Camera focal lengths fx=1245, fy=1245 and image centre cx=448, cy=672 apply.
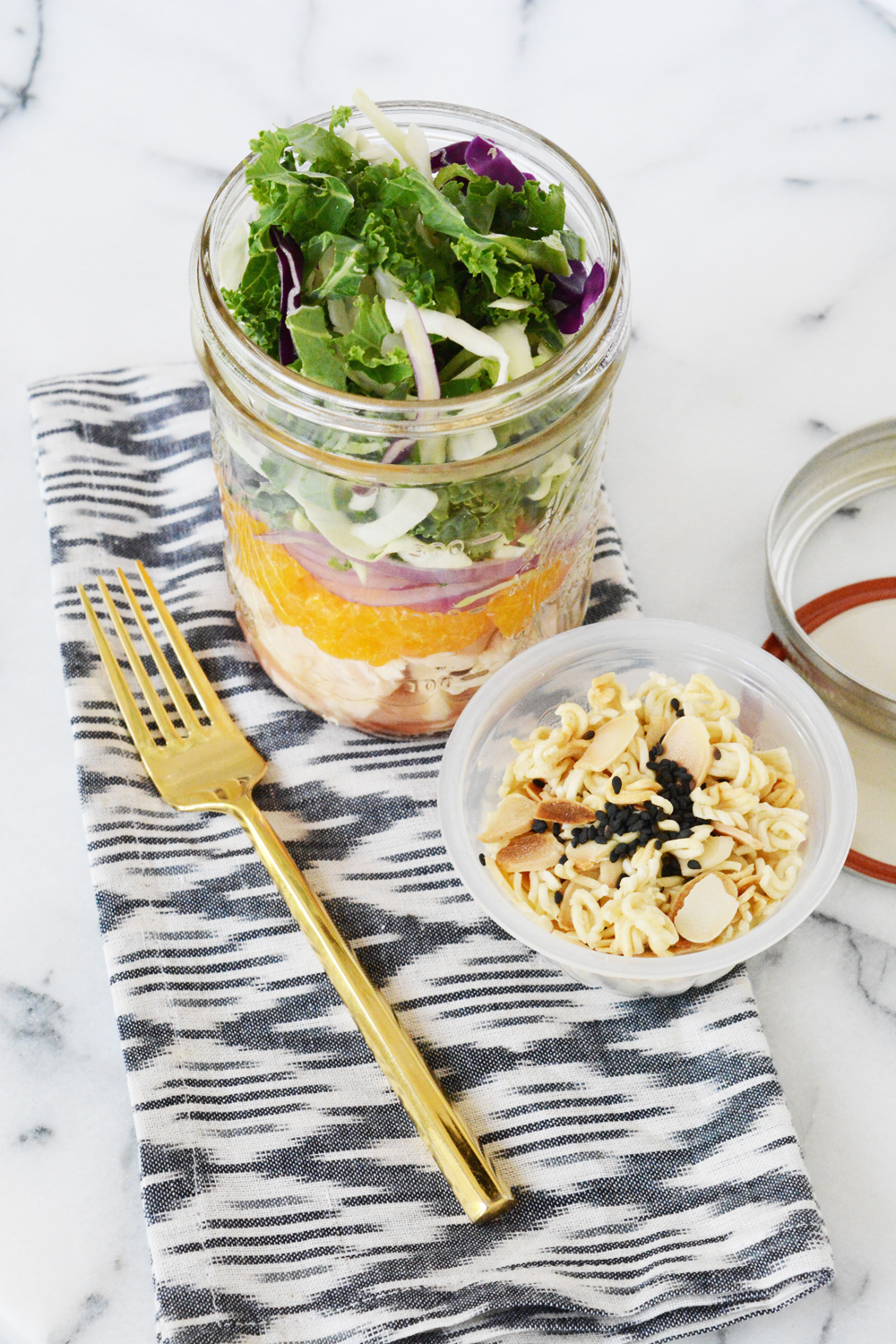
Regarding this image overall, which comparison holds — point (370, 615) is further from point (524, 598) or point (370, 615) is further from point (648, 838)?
point (648, 838)

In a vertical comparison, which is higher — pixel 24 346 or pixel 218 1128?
pixel 24 346

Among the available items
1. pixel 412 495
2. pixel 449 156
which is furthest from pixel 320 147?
pixel 412 495

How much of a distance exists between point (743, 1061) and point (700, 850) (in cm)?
14

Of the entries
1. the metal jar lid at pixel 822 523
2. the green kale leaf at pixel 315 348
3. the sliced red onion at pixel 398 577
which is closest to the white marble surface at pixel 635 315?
the metal jar lid at pixel 822 523

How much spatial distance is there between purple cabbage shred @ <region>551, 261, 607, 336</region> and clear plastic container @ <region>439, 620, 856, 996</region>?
20 cm

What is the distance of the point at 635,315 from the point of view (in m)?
1.14

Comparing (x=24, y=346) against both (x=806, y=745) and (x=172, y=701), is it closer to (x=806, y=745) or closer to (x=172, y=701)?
(x=172, y=701)

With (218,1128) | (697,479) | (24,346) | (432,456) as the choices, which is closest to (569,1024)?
(218,1128)

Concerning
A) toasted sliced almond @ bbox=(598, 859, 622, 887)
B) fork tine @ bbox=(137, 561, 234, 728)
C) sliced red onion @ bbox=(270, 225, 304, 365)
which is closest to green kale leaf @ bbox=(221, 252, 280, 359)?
sliced red onion @ bbox=(270, 225, 304, 365)

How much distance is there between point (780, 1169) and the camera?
0.72 metres

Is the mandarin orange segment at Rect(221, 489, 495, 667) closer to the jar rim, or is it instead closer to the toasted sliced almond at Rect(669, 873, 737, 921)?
the jar rim

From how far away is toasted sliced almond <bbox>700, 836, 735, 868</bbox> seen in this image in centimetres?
73

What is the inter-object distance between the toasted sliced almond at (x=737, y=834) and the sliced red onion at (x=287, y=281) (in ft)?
1.22

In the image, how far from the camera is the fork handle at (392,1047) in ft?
2.31
